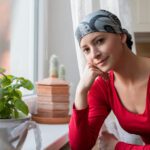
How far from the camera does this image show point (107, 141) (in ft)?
3.63

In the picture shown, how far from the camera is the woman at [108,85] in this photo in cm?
103

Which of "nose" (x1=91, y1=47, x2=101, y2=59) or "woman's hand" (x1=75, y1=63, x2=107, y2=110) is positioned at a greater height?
"nose" (x1=91, y1=47, x2=101, y2=59)

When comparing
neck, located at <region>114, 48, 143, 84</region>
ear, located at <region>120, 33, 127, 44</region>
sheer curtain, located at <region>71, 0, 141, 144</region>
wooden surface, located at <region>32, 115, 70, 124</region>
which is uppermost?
sheer curtain, located at <region>71, 0, 141, 144</region>

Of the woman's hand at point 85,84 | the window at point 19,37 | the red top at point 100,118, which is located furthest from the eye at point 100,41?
the window at point 19,37

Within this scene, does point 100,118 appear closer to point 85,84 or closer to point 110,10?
point 85,84

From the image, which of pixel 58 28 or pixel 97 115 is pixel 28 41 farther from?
pixel 97 115

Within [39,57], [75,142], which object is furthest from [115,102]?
[39,57]

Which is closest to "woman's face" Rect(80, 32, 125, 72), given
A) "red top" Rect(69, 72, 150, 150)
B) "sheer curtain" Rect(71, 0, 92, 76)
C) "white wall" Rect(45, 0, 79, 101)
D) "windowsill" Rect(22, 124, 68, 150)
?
"red top" Rect(69, 72, 150, 150)

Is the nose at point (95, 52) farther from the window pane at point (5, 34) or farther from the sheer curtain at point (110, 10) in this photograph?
the window pane at point (5, 34)

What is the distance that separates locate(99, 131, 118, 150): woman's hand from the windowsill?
0.53 feet

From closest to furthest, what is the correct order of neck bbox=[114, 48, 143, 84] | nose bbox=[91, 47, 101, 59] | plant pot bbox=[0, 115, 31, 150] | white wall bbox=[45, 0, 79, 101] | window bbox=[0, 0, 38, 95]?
plant pot bbox=[0, 115, 31, 150]
nose bbox=[91, 47, 101, 59]
neck bbox=[114, 48, 143, 84]
window bbox=[0, 0, 38, 95]
white wall bbox=[45, 0, 79, 101]

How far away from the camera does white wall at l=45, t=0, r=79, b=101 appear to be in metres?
1.88

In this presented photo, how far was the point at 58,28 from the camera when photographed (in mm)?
1909

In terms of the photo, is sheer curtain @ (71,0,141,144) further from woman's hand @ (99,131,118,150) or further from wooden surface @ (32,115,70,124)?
woman's hand @ (99,131,118,150)
